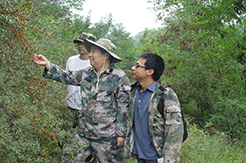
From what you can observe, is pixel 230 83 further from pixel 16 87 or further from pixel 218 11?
pixel 16 87

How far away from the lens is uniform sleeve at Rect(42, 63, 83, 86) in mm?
2815

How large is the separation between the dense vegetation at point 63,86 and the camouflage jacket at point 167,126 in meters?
1.04

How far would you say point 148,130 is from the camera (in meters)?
2.53

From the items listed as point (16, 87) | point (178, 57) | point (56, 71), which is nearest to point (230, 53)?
point (178, 57)

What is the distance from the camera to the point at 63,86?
3906 millimetres

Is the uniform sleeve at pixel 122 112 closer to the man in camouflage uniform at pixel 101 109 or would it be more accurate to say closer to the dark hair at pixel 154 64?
the man in camouflage uniform at pixel 101 109

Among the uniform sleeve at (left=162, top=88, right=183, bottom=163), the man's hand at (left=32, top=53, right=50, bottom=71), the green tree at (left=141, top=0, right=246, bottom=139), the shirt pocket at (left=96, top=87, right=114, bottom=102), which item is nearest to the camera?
the uniform sleeve at (left=162, top=88, right=183, bottom=163)

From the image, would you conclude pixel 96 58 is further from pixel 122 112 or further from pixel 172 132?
pixel 172 132

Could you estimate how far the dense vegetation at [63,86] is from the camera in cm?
230

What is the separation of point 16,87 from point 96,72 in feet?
3.34

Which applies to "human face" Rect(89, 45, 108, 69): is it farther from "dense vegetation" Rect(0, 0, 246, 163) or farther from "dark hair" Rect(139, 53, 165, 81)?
"dark hair" Rect(139, 53, 165, 81)

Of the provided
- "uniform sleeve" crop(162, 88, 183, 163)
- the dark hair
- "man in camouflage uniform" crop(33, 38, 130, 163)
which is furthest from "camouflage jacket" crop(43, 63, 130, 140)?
"uniform sleeve" crop(162, 88, 183, 163)

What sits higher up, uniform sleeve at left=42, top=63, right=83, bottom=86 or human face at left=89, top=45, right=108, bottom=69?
human face at left=89, top=45, right=108, bottom=69

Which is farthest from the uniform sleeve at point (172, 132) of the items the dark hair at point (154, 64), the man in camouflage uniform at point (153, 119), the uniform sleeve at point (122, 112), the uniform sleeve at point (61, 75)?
the uniform sleeve at point (61, 75)
